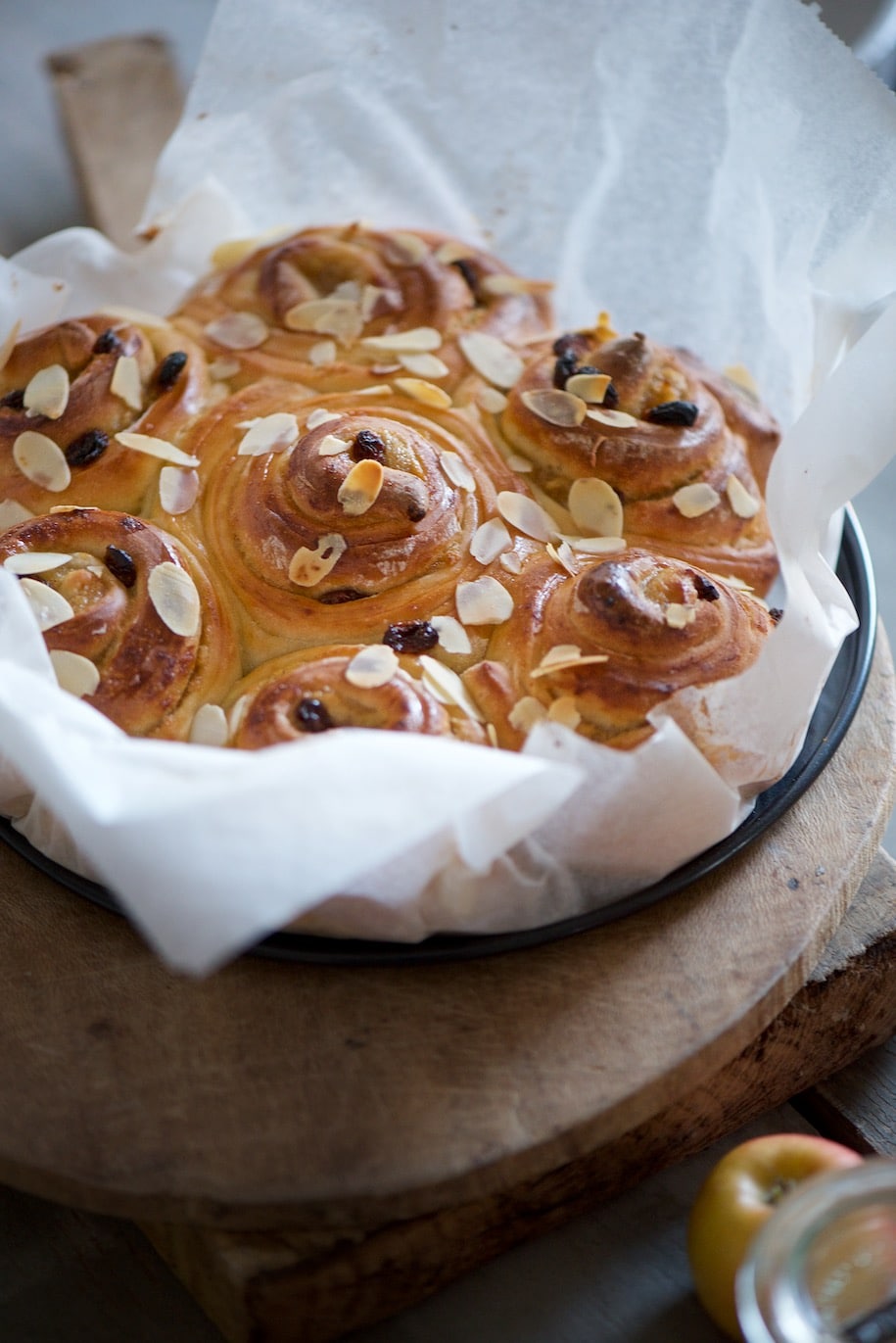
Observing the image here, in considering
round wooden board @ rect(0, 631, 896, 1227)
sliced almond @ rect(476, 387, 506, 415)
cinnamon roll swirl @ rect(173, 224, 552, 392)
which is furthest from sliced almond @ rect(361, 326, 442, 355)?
round wooden board @ rect(0, 631, 896, 1227)

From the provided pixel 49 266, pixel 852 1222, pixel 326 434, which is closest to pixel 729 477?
pixel 326 434

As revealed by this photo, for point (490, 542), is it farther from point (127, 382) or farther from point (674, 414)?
point (127, 382)

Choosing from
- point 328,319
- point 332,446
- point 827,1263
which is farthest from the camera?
point 328,319

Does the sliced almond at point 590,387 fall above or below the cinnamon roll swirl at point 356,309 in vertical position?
above

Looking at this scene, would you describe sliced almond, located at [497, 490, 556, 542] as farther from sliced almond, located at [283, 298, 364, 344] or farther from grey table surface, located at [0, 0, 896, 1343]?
grey table surface, located at [0, 0, 896, 1343]

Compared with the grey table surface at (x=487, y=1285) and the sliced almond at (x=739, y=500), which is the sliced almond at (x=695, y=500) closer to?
the sliced almond at (x=739, y=500)

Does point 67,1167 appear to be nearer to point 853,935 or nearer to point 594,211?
point 853,935

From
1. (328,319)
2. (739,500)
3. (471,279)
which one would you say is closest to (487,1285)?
(739,500)

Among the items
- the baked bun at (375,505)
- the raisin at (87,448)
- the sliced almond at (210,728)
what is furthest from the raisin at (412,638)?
the raisin at (87,448)
